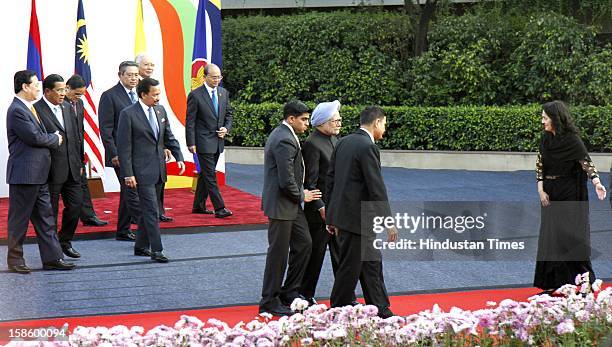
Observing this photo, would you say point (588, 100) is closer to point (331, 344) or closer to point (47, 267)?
point (47, 267)

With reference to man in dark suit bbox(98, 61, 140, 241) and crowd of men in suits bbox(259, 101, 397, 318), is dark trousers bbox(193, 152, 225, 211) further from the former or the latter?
crowd of men in suits bbox(259, 101, 397, 318)

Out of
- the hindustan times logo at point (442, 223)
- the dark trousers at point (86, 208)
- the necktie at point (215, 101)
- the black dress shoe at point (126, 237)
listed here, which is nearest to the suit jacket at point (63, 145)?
the black dress shoe at point (126, 237)

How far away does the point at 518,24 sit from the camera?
20.1 meters

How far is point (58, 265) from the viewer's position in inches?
374

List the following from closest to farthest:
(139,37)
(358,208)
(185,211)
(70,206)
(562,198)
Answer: (358,208) < (562,198) < (70,206) < (185,211) < (139,37)

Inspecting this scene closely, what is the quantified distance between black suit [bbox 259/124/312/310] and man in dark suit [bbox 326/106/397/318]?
1.17 ft

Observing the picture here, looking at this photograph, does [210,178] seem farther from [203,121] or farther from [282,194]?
[282,194]

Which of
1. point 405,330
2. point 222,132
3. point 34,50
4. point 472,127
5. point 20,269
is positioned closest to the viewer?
point 405,330

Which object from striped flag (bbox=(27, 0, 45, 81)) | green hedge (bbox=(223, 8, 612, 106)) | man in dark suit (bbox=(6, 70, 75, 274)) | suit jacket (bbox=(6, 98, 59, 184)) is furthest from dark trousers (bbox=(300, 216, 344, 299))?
green hedge (bbox=(223, 8, 612, 106))

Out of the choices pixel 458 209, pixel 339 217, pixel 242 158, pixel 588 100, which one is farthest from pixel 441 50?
pixel 339 217

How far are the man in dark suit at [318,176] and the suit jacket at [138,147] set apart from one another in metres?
2.12

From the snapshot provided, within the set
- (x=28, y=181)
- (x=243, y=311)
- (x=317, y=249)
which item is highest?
(x=28, y=181)

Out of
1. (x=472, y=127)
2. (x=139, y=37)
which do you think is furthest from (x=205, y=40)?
(x=472, y=127)

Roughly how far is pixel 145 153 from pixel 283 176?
245cm
